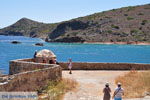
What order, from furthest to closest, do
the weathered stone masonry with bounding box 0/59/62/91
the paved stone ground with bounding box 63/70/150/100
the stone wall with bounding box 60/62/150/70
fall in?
the stone wall with bounding box 60/62/150/70 < the paved stone ground with bounding box 63/70/150/100 < the weathered stone masonry with bounding box 0/59/62/91

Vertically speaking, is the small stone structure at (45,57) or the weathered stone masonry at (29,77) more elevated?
the small stone structure at (45,57)

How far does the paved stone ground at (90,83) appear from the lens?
1967 cm

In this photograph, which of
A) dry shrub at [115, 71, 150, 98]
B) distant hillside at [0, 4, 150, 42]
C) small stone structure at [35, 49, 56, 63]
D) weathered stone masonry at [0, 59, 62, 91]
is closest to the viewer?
weathered stone masonry at [0, 59, 62, 91]

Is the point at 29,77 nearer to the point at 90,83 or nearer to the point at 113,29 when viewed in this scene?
the point at 90,83

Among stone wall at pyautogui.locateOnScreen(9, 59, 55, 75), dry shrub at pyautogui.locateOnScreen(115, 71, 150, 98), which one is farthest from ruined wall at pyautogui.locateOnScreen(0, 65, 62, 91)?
dry shrub at pyautogui.locateOnScreen(115, 71, 150, 98)

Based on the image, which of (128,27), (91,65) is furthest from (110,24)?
→ (91,65)

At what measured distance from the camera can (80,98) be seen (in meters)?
19.2

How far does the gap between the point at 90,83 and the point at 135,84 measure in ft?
9.63

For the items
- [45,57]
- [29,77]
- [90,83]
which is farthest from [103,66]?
[29,77]

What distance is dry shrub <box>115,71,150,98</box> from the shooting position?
20031mm

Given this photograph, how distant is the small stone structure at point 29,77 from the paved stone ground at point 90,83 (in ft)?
6.22

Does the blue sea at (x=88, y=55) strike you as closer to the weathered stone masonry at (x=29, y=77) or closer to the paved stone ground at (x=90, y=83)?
the paved stone ground at (x=90, y=83)

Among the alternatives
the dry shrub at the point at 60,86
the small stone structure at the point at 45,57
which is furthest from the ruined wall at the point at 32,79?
the small stone structure at the point at 45,57

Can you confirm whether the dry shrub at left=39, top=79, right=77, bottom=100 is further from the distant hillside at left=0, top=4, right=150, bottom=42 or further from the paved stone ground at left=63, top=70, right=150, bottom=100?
the distant hillside at left=0, top=4, right=150, bottom=42
